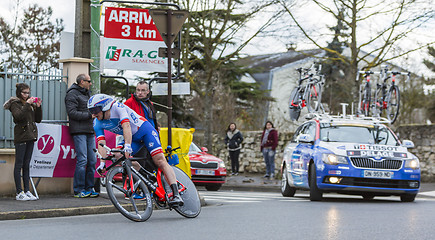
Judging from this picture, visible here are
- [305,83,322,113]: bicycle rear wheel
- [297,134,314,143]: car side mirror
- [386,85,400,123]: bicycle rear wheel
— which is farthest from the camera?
[305,83,322,113]: bicycle rear wheel

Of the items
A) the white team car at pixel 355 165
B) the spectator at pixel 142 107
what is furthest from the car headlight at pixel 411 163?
the spectator at pixel 142 107

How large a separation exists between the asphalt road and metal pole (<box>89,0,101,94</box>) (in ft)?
10.9

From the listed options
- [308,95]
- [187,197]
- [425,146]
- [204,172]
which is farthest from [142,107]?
[425,146]

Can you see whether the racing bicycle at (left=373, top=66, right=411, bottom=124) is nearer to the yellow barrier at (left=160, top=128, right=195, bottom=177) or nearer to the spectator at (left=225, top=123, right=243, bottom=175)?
the spectator at (left=225, top=123, right=243, bottom=175)

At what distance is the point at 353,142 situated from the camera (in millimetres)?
14320

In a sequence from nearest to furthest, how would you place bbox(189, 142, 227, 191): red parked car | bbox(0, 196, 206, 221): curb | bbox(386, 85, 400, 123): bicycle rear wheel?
bbox(0, 196, 206, 221): curb → bbox(386, 85, 400, 123): bicycle rear wheel → bbox(189, 142, 227, 191): red parked car

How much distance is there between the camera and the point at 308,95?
18.9 metres

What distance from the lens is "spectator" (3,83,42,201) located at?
1128cm

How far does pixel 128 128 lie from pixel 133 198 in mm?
835

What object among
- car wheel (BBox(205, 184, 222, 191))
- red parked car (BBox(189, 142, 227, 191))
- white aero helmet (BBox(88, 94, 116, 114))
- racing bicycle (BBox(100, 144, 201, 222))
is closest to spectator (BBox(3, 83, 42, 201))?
racing bicycle (BBox(100, 144, 201, 222))

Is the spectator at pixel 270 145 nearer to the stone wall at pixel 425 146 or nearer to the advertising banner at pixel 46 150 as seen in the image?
the stone wall at pixel 425 146

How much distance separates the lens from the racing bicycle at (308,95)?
18.9 metres

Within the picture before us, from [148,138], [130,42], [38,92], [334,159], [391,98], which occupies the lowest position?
[334,159]

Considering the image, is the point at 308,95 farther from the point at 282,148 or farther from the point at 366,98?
Result: the point at 282,148
